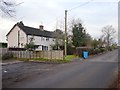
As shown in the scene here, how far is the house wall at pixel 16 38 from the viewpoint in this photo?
53.2 m

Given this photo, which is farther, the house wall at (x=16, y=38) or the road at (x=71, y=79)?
the house wall at (x=16, y=38)

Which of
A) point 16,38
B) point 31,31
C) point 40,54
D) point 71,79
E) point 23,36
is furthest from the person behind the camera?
point 31,31

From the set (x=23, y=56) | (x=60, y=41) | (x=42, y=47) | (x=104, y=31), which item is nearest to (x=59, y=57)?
(x=23, y=56)

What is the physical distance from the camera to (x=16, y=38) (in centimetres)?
5503

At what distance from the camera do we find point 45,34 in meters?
60.8

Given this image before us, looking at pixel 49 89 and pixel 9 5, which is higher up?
pixel 9 5

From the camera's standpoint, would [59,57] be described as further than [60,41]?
No

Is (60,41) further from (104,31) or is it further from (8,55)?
(104,31)

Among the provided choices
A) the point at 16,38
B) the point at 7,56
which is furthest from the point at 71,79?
the point at 16,38

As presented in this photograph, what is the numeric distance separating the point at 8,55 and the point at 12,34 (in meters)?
21.4

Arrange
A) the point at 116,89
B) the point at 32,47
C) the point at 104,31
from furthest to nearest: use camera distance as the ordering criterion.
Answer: the point at 104,31, the point at 32,47, the point at 116,89

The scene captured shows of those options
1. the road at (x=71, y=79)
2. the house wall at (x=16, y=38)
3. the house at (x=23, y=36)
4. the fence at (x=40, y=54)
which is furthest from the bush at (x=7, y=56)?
the road at (x=71, y=79)

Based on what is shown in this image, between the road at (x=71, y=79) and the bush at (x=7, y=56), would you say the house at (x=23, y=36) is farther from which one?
the road at (x=71, y=79)

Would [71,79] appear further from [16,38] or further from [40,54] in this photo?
[16,38]
